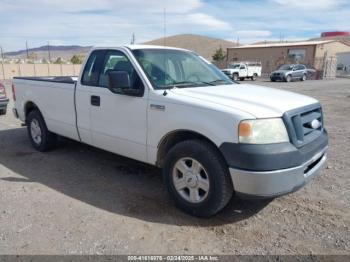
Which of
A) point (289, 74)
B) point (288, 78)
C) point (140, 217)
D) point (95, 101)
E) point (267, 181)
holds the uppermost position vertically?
point (95, 101)

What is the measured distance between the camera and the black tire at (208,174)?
11.2 ft

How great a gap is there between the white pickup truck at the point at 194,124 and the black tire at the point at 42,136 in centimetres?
93

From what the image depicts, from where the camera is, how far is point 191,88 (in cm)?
412

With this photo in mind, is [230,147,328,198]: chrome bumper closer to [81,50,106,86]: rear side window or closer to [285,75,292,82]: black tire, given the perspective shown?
[81,50,106,86]: rear side window

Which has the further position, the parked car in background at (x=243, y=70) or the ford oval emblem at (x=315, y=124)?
the parked car in background at (x=243, y=70)

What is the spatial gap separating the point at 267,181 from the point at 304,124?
0.89 m

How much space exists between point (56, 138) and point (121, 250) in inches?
147

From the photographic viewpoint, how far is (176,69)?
4543 mm

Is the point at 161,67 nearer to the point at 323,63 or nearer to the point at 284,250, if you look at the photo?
the point at 284,250

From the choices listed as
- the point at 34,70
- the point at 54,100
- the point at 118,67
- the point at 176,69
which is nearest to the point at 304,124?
the point at 176,69

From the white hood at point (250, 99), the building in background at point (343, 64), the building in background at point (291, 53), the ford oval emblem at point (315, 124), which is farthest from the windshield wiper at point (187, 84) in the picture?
the building in background at point (343, 64)

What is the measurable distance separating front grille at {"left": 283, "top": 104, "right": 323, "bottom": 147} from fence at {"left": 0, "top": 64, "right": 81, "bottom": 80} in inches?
1308

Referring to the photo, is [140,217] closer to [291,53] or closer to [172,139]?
[172,139]

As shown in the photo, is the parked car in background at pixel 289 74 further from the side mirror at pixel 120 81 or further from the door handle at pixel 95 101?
the side mirror at pixel 120 81
